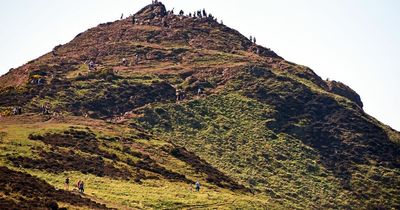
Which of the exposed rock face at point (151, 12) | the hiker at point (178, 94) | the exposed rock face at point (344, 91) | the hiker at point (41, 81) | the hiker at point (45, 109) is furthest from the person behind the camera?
the exposed rock face at point (151, 12)

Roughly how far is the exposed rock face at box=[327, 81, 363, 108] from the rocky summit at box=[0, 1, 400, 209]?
0.64m

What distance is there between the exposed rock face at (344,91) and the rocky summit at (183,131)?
645 mm

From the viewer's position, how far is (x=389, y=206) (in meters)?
94.2

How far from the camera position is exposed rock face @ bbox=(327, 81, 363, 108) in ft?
Answer: 512

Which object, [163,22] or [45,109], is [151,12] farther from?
[45,109]

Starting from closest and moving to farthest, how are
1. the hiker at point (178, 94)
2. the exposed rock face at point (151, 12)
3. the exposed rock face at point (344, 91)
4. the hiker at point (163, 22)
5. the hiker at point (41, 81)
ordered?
the hiker at point (41, 81) < the hiker at point (178, 94) < the exposed rock face at point (344, 91) < the hiker at point (163, 22) < the exposed rock face at point (151, 12)

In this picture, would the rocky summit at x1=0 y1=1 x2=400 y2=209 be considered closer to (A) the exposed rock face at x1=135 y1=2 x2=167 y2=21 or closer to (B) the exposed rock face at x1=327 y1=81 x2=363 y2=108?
(B) the exposed rock face at x1=327 y1=81 x2=363 y2=108

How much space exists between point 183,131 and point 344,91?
64607mm

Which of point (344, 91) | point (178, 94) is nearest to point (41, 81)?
point (178, 94)

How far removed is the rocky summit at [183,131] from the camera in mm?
68375

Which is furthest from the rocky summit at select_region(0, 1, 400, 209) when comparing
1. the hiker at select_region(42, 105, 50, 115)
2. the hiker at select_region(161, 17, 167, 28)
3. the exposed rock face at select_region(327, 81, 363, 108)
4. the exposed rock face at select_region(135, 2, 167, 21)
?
the exposed rock face at select_region(135, 2, 167, 21)

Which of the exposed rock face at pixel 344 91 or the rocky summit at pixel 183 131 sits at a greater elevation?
the exposed rock face at pixel 344 91

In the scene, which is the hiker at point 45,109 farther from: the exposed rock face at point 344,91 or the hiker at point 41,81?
the exposed rock face at point 344,91

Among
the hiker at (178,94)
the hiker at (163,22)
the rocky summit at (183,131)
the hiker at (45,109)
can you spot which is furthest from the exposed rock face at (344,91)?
the hiker at (45,109)
